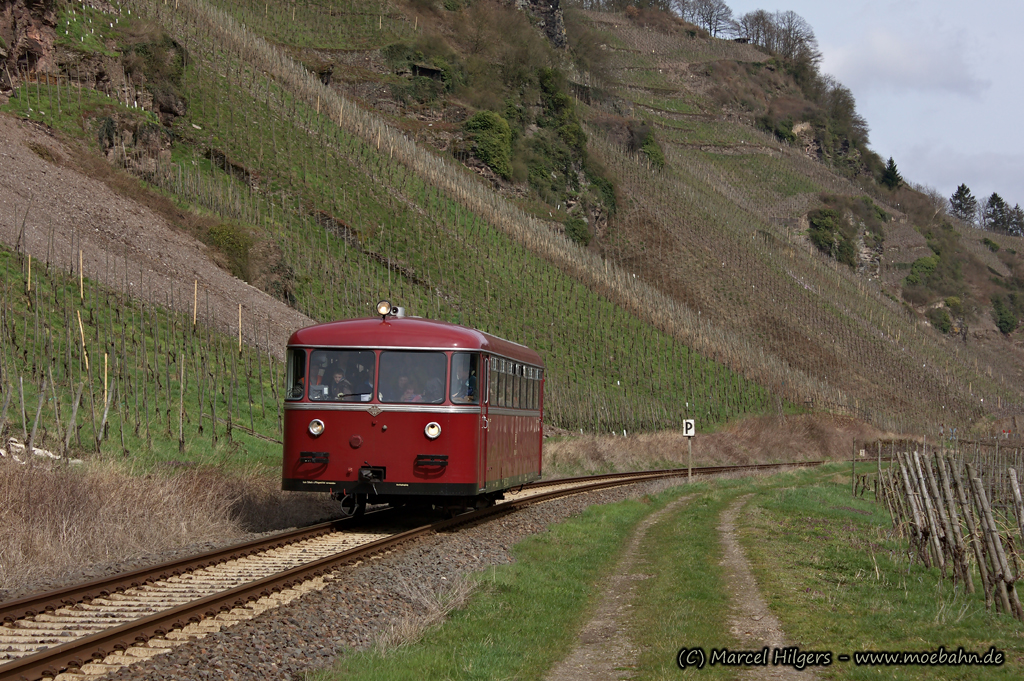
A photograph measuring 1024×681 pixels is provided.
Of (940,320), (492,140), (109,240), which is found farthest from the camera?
(940,320)

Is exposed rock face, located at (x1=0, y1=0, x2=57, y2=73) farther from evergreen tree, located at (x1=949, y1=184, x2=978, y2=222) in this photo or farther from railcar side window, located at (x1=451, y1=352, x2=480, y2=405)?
evergreen tree, located at (x1=949, y1=184, x2=978, y2=222)

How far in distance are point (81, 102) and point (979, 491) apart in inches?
1553

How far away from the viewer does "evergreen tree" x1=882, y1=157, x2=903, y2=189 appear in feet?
513

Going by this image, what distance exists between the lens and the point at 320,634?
9000 millimetres

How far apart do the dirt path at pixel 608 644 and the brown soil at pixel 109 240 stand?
19.1 metres

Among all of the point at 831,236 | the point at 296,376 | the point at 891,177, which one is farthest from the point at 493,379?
the point at 891,177

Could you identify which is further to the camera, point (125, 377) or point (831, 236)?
point (831, 236)

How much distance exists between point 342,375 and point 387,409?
0.98 m

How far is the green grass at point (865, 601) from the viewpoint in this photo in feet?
28.7

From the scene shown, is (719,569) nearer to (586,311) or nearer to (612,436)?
(612,436)

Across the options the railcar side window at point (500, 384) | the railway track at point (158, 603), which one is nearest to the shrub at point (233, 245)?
the railcar side window at point (500, 384)

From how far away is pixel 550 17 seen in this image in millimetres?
109812

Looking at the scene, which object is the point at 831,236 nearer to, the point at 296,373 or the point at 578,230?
the point at 578,230

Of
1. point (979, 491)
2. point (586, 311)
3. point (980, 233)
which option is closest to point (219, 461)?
point (979, 491)
